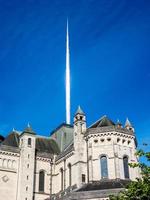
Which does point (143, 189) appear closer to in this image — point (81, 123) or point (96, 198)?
point (96, 198)

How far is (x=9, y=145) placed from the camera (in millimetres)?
54719

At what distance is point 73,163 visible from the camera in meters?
50.6

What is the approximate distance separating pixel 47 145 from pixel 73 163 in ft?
32.9

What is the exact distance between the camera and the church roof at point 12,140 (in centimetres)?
5523

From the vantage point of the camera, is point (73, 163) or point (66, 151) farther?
point (66, 151)

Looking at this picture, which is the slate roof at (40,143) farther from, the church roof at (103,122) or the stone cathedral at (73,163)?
the church roof at (103,122)

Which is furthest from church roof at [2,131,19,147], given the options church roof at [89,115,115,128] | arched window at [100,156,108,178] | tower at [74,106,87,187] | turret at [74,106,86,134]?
arched window at [100,156,108,178]

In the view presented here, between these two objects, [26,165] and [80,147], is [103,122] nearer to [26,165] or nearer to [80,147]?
[80,147]

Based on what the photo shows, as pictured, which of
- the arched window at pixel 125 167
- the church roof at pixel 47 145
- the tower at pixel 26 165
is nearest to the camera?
the arched window at pixel 125 167

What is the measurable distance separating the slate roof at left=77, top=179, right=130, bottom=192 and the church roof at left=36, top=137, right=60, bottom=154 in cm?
1273

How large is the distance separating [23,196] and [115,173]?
45.0ft

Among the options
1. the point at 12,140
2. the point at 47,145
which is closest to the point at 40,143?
the point at 47,145

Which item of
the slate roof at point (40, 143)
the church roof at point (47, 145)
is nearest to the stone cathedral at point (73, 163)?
the slate roof at point (40, 143)

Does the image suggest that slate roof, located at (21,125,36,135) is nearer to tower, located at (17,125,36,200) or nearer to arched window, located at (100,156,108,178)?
tower, located at (17,125,36,200)
